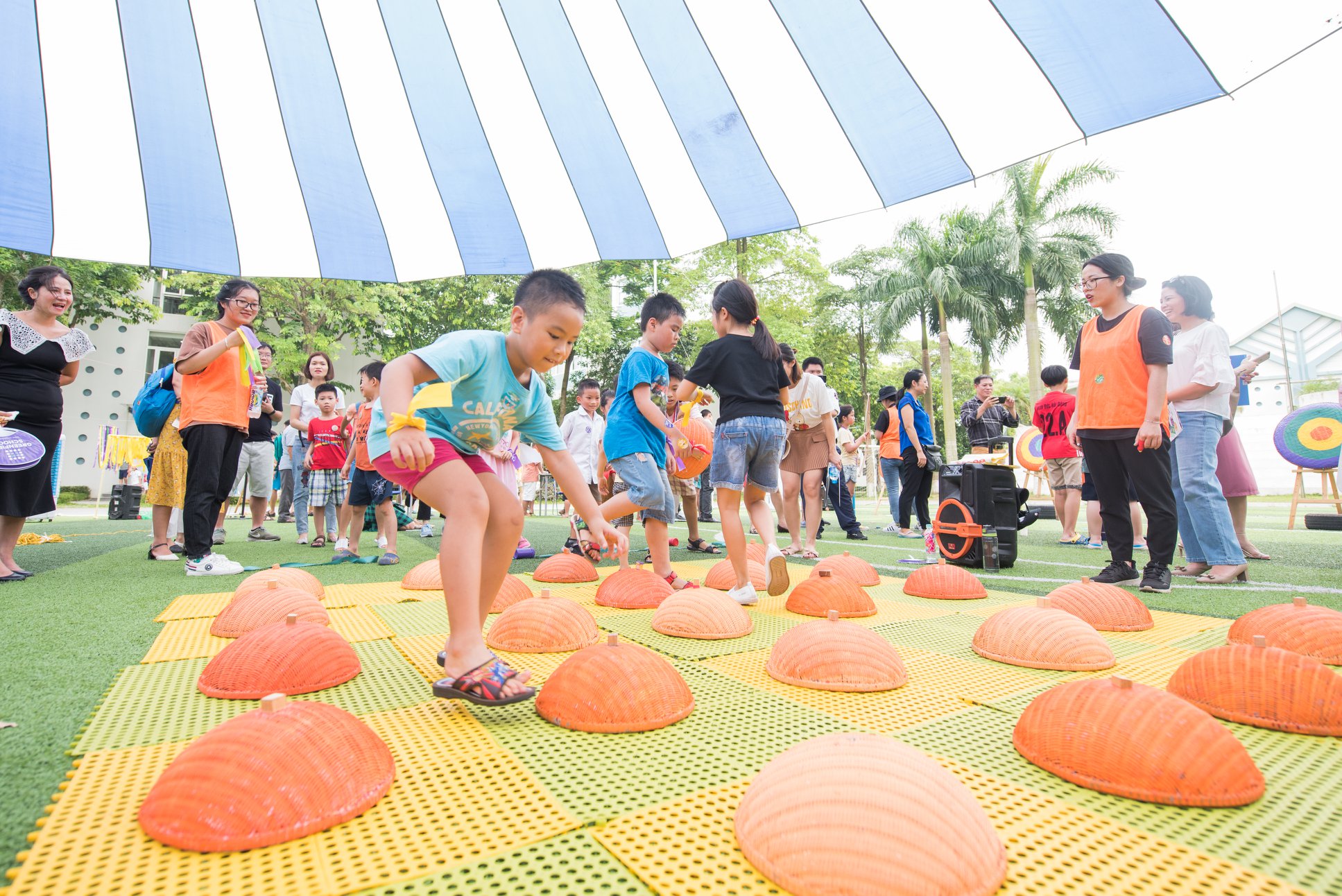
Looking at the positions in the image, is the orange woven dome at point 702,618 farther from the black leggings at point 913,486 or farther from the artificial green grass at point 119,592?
the black leggings at point 913,486

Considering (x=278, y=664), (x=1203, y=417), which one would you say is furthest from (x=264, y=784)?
(x=1203, y=417)

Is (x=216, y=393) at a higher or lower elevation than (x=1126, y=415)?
higher

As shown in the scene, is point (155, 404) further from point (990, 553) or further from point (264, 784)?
point (990, 553)

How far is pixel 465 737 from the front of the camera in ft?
6.11

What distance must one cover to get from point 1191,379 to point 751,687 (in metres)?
4.01

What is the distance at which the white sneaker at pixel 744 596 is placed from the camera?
3.78m

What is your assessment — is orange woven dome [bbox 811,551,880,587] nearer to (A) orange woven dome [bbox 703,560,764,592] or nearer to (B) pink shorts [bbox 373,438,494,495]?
(A) orange woven dome [bbox 703,560,764,592]

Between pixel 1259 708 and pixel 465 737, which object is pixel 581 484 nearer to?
pixel 465 737

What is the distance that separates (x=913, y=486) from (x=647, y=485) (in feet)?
17.2

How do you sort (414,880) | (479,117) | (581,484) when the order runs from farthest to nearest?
(479,117) → (581,484) → (414,880)

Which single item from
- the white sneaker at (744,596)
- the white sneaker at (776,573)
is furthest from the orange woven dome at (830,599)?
the white sneaker at (744,596)

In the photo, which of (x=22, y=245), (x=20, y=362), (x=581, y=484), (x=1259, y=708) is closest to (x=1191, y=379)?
(x=1259, y=708)

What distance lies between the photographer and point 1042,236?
2702 centimetres

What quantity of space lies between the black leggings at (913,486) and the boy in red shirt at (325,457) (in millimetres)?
6395
